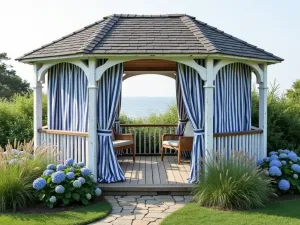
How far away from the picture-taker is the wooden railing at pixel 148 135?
10.5 meters

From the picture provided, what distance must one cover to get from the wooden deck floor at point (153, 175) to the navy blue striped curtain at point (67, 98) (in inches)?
54.7

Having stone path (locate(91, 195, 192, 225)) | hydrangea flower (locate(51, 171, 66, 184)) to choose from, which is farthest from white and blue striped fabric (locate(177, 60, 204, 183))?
hydrangea flower (locate(51, 171, 66, 184))

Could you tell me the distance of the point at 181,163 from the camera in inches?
360

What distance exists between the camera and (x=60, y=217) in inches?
216

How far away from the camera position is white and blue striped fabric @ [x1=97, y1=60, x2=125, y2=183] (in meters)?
7.24

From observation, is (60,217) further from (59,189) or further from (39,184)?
(39,184)

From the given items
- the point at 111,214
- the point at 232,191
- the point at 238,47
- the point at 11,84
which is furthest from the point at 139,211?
the point at 11,84

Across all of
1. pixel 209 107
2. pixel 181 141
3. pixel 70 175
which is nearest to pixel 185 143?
pixel 181 141

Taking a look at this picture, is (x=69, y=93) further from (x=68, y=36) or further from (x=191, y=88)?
(x=191, y=88)

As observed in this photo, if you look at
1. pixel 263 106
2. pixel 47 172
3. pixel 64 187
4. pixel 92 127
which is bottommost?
pixel 64 187

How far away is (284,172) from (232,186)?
161 cm

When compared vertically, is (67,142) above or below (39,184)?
above

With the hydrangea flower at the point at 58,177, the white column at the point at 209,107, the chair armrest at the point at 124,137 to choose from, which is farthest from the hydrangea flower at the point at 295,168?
the hydrangea flower at the point at 58,177

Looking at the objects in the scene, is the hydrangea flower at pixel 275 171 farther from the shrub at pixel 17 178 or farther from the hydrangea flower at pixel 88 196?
the shrub at pixel 17 178
